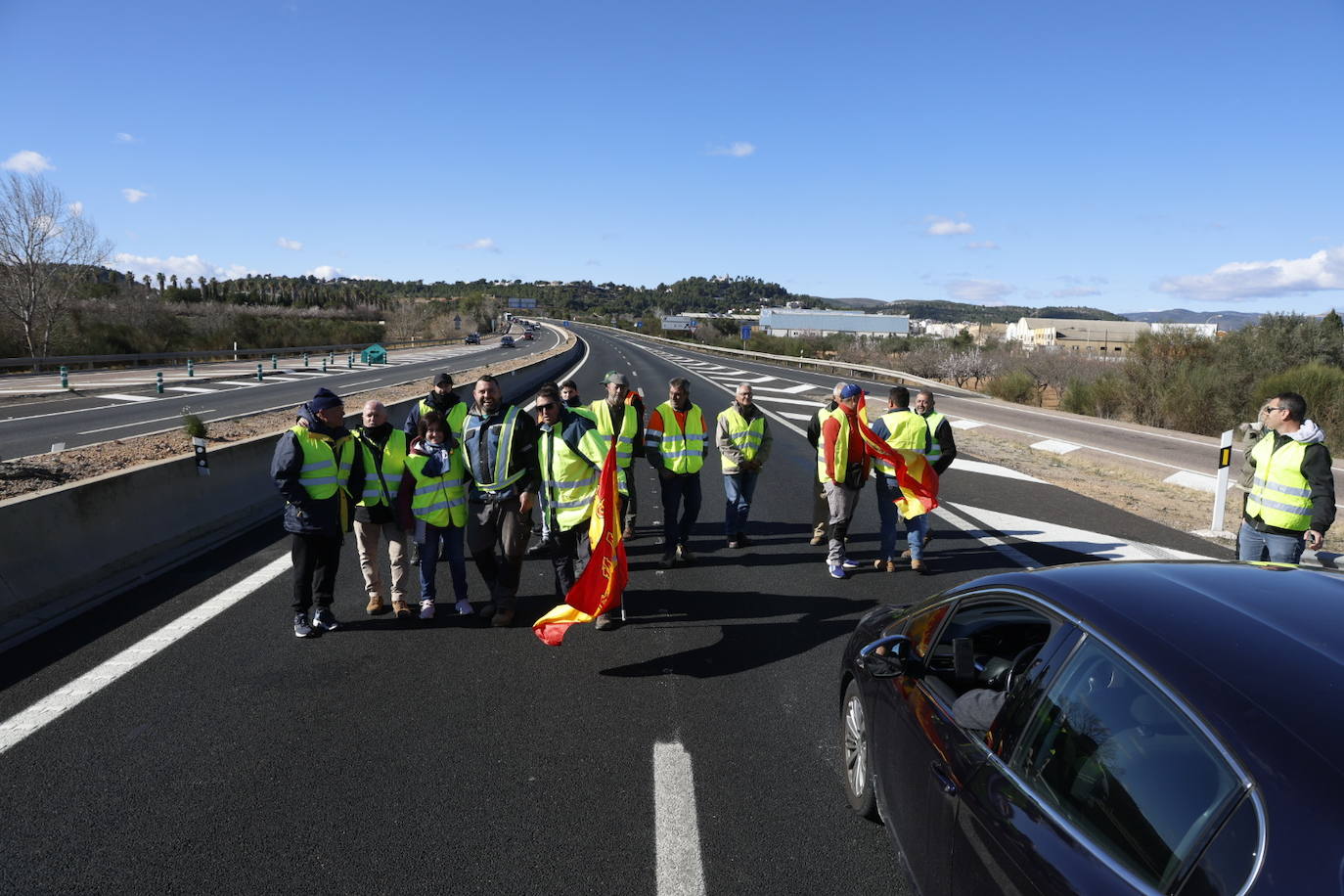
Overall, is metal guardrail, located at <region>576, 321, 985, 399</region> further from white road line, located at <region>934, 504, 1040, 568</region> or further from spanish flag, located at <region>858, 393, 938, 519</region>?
spanish flag, located at <region>858, 393, 938, 519</region>

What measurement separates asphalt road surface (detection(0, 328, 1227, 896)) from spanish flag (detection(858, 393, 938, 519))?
0.72 meters

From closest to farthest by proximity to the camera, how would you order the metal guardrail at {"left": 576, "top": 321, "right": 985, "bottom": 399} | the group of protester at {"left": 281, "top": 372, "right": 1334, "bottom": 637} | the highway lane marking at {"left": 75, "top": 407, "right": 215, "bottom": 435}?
the group of protester at {"left": 281, "top": 372, "right": 1334, "bottom": 637} → the highway lane marking at {"left": 75, "top": 407, "right": 215, "bottom": 435} → the metal guardrail at {"left": 576, "top": 321, "right": 985, "bottom": 399}

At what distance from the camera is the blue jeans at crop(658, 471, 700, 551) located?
25.6 ft

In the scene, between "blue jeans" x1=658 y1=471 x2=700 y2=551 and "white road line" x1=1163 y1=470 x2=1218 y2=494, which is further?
"white road line" x1=1163 y1=470 x2=1218 y2=494

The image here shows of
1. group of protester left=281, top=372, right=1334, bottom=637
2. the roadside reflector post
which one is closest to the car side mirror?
group of protester left=281, top=372, right=1334, bottom=637

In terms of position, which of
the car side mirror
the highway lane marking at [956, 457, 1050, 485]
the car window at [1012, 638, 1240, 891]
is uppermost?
the car window at [1012, 638, 1240, 891]

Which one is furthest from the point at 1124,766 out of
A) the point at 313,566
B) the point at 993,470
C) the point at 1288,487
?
the point at 993,470

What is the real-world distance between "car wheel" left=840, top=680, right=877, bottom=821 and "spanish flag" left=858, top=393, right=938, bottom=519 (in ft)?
12.1

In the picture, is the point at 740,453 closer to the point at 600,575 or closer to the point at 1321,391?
the point at 600,575

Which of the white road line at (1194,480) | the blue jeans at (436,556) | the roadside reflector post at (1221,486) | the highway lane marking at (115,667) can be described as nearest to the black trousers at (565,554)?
the blue jeans at (436,556)

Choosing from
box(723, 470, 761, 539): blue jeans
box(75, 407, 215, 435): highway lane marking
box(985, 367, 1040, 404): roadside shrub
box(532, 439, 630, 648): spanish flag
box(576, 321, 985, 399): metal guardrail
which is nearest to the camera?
box(532, 439, 630, 648): spanish flag

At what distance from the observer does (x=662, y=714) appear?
4.74 meters

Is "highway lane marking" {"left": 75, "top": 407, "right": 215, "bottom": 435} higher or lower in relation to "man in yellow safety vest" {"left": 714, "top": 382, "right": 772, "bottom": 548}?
lower

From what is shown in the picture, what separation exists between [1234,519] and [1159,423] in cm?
1637
